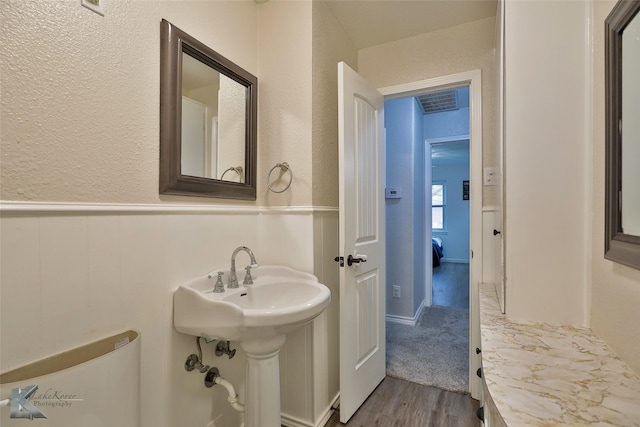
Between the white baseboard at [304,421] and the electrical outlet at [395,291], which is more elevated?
the electrical outlet at [395,291]

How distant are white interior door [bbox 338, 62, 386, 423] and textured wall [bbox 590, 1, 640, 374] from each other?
98cm

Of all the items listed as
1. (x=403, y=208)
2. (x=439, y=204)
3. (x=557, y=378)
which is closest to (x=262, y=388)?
(x=557, y=378)

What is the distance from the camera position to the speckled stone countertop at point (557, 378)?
1.81ft

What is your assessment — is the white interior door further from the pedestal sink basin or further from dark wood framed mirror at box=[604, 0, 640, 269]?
dark wood framed mirror at box=[604, 0, 640, 269]

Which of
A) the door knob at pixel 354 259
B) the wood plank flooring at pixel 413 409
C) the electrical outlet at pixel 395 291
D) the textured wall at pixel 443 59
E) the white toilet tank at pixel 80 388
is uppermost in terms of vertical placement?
the textured wall at pixel 443 59

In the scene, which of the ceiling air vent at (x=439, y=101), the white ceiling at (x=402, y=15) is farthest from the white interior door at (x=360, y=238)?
the ceiling air vent at (x=439, y=101)

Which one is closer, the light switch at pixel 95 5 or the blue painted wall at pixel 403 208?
the light switch at pixel 95 5

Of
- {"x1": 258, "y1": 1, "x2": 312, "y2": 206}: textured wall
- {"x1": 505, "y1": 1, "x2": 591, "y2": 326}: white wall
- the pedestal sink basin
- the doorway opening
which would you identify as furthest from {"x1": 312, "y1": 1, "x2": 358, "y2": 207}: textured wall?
{"x1": 505, "y1": 1, "x2": 591, "y2": 326}: white wall

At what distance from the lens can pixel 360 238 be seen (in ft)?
5.75

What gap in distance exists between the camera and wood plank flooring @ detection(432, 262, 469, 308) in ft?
12.5

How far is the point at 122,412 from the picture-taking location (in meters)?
0.89

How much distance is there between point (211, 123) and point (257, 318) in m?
0.96

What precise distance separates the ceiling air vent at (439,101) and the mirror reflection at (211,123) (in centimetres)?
240

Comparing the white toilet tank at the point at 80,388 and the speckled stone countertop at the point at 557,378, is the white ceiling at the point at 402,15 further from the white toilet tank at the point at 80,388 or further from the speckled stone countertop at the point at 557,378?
the white toilet tank at the point at 80,388
